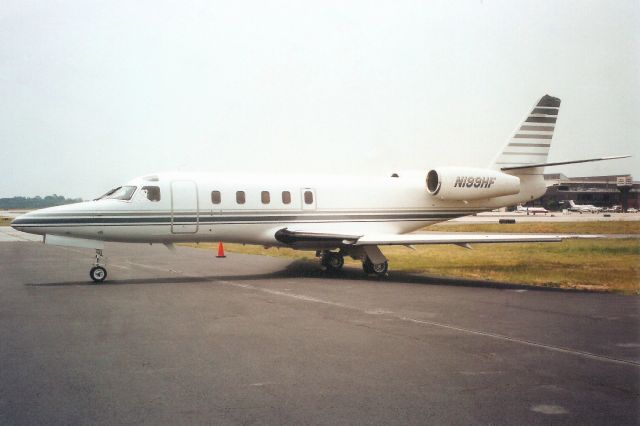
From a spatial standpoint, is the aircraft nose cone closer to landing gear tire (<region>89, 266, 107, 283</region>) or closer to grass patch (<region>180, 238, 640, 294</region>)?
landing gear tire (<region>89, 266, 107, 283</region>)

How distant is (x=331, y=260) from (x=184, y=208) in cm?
527

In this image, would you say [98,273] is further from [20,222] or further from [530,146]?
[530,146]

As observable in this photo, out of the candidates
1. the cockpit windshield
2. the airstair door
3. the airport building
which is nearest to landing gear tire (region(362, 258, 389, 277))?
the airstair door

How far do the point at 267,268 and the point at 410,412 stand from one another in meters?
14.3

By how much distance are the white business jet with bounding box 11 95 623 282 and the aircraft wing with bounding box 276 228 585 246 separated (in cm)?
3

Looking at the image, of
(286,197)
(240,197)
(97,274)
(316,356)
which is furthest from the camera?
(286,197)

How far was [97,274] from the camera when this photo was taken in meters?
15.4

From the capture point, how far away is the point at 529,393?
592 cm

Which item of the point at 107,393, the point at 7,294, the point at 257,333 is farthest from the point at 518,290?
the point at 7,294

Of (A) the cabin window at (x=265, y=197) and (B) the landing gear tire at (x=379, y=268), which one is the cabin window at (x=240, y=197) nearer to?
(A) the cabin window at (x=265, y=197)

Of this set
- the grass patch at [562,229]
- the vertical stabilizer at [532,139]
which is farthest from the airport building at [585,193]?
the vertical stabilizer at [532,139]

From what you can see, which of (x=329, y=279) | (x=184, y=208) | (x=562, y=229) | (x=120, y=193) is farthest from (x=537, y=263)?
(x=562, y=229)

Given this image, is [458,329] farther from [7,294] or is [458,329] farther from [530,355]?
[7,294]

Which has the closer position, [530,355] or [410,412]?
[410,412]
